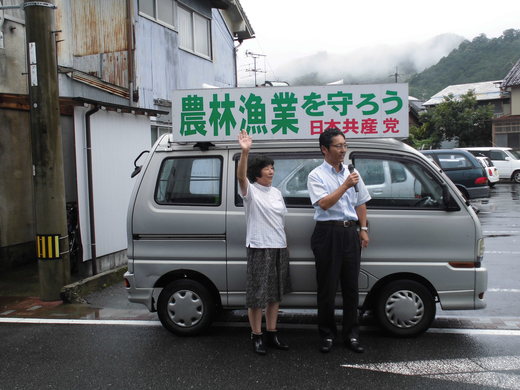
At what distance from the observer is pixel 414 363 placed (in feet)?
14.0

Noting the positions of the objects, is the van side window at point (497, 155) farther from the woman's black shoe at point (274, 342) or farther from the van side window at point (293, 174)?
the woman's black shoe at point (274, 342)

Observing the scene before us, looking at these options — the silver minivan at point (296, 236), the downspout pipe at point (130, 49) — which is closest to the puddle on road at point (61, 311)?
the silver minivan at point (296, 236)

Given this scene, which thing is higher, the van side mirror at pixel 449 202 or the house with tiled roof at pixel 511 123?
the house with tiled roof at pixel 511 123

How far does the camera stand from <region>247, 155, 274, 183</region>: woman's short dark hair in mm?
4402

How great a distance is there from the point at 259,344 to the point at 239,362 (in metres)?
0.26

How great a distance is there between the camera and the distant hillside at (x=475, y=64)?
182 ft

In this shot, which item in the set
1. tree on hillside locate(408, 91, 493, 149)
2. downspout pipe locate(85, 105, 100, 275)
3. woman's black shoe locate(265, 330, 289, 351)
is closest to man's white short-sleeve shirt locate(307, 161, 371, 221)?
woman's black shoe locate(265, 330, 289, 351)

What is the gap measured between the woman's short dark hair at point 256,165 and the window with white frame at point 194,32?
10694 mm

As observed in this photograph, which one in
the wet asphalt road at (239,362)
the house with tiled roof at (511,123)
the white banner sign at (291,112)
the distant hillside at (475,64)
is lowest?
the wet asphalt road at (239,362)

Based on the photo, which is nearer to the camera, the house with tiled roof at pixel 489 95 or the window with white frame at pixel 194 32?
the window with white frame at pixel 194 32

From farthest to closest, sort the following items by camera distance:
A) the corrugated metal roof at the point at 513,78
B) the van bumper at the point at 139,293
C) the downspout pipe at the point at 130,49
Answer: the corrugated metal roof at the point at 513,78 < the downspout pipe at the point at 130,49 < the van bumper at the point at 139,293

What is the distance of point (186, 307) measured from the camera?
499cm

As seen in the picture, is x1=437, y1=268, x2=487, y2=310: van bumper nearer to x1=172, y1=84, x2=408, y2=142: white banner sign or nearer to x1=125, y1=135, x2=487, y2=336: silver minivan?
x1=125, y1=135, x2=487, y2=336: silver minivan

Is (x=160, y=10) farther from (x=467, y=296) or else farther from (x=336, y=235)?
(x=467, y=296)
